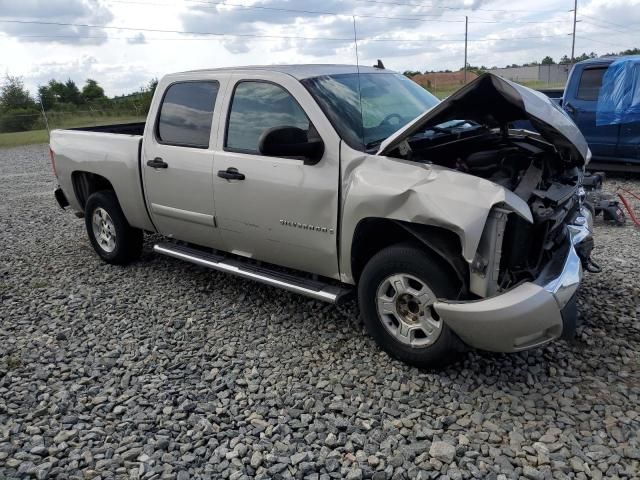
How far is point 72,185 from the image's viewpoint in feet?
19.9

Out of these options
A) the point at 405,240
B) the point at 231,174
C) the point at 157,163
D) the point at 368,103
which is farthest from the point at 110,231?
the point at 405,240

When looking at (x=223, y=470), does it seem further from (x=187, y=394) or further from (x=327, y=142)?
(x=327, y=142)

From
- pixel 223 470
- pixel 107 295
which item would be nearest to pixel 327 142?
pixel 223 470

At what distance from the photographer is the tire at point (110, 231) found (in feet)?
18.5

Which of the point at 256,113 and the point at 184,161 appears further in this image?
the point at 184,161

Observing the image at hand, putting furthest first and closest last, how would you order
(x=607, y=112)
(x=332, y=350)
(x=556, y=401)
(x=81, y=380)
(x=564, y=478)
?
(x=607, y=112) < (x=332, y=350) < (x=81, y=380) < (x=556, y=401) < (x=564, y=478)

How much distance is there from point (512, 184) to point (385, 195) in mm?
877

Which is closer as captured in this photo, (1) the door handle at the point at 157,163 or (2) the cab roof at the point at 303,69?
(2) the cab roof at the point at 303,69

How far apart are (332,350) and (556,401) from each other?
1.49 metres

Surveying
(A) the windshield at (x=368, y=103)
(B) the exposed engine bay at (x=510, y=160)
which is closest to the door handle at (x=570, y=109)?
(A) the windshield at (x=368, y=103)

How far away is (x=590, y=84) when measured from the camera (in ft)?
30.0

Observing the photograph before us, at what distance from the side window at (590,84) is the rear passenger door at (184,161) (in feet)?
23.5

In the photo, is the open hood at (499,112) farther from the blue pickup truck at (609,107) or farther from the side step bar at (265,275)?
the blue pickup truck at (609,107)

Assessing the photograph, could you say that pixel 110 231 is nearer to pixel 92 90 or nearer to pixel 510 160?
pixel 510 160
